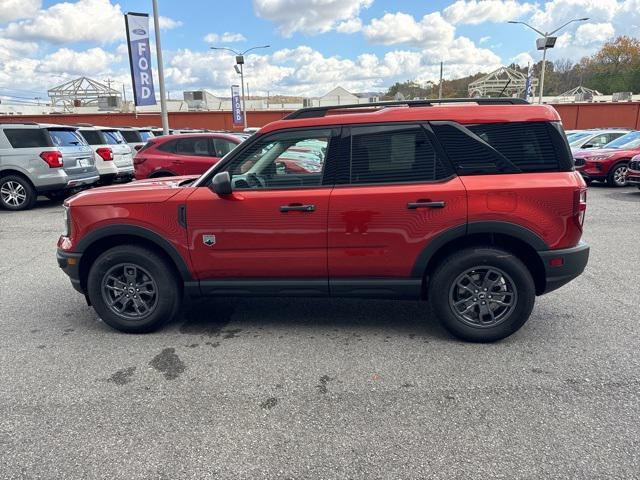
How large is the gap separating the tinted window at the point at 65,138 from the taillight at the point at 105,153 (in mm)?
1054

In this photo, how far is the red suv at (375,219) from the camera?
3.46m

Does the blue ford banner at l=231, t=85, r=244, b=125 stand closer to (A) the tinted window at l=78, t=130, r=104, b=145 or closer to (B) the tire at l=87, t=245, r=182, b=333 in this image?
(A) the tinted window at l=78, t=130, r=104, b=145

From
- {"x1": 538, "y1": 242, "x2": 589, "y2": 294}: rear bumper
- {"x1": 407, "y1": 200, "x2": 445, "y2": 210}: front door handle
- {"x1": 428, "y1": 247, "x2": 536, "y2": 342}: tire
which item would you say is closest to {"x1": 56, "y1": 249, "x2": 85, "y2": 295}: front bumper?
{"x1": 407, "y1": 200, "x2": 445, "y2": 210}: front door handle

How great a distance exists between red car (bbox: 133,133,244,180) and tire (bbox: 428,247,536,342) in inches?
295

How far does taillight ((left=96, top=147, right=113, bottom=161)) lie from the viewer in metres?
11.8

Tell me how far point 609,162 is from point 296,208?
1214cm

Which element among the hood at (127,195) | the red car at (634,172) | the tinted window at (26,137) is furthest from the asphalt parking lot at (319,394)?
the red car at (634,172)

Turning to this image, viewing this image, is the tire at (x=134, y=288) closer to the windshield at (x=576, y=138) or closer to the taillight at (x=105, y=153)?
the taillight at (x=105, y=153)

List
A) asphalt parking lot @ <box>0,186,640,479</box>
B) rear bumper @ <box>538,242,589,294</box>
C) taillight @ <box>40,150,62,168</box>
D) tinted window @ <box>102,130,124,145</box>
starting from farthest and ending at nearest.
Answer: tinted window @ <box>102,130,124,145</box>
taillight @ <box>40,150,62,168</box>
rear bumper @ <box>538,242,589,294</box>
asphalt parking lot @ <box>0,186,640,479</box>

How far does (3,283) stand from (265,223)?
3.84m

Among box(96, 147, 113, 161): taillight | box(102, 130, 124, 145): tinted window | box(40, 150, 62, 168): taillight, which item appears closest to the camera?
box(40, 150, 62, 168): taillight

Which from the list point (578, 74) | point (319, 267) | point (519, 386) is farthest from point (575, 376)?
point (578, 74)

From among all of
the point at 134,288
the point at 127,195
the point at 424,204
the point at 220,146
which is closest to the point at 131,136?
the point at 220,146

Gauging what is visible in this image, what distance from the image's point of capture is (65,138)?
10.3 metres
